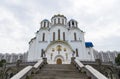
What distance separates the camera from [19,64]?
18500 mm

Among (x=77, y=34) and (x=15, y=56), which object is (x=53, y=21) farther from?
(x=15, y=56)

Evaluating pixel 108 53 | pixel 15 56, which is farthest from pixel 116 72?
pixel 15 56

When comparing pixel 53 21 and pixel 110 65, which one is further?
pixel 53 21

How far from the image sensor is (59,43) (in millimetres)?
24922

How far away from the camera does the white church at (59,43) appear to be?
24.0m

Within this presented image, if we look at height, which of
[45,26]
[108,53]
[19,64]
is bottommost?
[19,64]

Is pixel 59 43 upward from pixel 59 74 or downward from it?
upward

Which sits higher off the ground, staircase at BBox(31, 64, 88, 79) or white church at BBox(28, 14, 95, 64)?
white church at BBox(28, 14, 95, 64)

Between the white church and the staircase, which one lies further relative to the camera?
the white church

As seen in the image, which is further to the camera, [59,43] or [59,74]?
[59,43]

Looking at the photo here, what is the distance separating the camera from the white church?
24.0 m

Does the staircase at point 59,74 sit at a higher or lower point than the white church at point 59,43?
lower

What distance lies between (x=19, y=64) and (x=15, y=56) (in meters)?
47.9

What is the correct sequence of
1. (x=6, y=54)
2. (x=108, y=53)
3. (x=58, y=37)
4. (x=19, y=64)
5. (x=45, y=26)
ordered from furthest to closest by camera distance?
(x=6, y=54) < (x=108, y=53) < (x=45, y=26) < (x=58, y=37) < (x=19, y=64)
